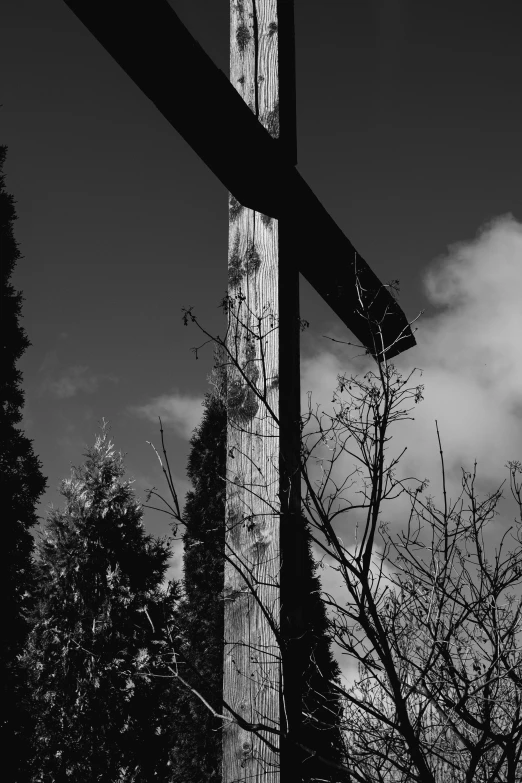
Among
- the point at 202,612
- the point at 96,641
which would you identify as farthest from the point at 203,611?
the point at 96,641

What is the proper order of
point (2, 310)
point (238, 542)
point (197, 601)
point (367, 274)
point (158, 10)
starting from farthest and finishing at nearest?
point (2, 310), point (197, 601), point (367, 274), point (238, 542), point (158, 10)

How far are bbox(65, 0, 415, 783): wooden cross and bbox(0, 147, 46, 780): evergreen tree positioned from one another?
32.7ft

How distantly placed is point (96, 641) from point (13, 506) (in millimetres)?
2921

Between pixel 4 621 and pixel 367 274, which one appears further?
pixel 4 621

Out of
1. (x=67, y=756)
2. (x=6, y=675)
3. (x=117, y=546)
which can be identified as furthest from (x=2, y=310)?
(x=67, y=756)

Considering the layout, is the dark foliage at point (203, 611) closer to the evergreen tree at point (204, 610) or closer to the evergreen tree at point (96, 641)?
the evergreen tree at point (204, 610)

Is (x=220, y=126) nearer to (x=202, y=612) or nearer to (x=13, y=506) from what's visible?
(x=202, y=612)

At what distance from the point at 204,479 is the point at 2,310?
18.4 ft

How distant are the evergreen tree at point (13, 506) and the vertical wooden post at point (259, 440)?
9.94 metres

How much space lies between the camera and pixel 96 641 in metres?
12.0

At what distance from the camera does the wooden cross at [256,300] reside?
→ 114 cm

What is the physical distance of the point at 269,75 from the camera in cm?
158

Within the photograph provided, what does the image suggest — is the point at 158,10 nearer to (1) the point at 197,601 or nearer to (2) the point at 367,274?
(2) the point at 367,274

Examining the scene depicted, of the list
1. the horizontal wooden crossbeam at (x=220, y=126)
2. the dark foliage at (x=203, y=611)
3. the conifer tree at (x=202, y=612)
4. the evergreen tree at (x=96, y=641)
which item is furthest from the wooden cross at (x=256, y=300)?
the evergreen tree at (x=96, y=641)
